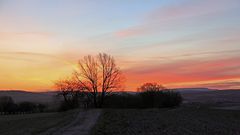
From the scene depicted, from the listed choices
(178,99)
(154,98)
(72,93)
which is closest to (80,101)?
(72,93)

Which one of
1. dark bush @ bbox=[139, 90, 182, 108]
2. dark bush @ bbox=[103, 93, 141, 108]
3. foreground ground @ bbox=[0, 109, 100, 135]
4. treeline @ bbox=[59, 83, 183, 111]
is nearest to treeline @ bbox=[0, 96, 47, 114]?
treeline @ bbox=[59, 83, 183, 111]

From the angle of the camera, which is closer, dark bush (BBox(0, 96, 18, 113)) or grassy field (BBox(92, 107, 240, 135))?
grassy field (BBox(92, 107, 240, 135))

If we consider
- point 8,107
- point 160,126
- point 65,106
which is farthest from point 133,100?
point 160,126

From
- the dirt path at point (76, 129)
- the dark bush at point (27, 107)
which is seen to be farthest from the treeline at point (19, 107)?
the dirt path at point (76, 129)

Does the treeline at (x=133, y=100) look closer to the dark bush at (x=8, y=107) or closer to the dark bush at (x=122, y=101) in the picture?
the dark bush at (x=122, y=101)

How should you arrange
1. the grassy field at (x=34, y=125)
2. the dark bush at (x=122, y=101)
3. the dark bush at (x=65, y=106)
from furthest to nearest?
the dark bush at (x=65, y=106)
the dark bush at (x=122, y=101)
the grassy field at (x=34, y=125)

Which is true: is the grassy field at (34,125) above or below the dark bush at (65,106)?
below

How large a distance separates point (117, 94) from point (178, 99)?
582 inches

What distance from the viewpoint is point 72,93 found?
80.1 metres

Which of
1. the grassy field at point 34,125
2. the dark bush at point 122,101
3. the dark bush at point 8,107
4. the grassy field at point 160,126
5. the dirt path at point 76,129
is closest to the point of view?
the dirt path at point 76,129

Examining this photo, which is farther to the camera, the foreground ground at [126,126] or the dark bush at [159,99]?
the dark bush at [159,99]

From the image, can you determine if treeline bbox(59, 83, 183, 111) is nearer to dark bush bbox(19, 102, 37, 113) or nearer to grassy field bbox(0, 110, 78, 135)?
dark bush bbox(19, 102, 37, 113)

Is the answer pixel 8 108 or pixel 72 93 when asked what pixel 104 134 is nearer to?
pixel 72 93

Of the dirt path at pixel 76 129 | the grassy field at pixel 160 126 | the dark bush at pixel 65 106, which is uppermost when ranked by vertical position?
the dark bush at pixel 65 106
